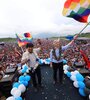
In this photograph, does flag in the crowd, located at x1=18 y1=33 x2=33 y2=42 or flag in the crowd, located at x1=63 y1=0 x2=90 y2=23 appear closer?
flag in the crowd, located at x1=63 y1=0 x2=90 y2=23

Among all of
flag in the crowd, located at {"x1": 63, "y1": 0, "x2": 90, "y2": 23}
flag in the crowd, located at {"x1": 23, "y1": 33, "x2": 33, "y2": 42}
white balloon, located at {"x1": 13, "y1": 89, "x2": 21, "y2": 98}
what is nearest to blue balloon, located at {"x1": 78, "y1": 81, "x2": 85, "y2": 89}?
white balloon, located at {"x1": 13, "y1": 89, "x2": 21, "y2": 98}

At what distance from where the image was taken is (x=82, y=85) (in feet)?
18.2

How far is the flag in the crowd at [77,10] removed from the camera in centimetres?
615

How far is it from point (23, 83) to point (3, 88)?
0.62 m

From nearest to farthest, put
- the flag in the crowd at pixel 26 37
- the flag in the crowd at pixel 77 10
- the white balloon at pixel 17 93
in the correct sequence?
the white balloon at pixel 17 93, the flag in the crowd at pixel 77 10, the flag in the crowd at pixel 26 37

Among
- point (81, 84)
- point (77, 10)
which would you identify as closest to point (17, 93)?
point (81, 84)

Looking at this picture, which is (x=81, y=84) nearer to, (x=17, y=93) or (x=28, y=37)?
(x=17, y=93)

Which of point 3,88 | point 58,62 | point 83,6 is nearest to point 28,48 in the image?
point 58,62

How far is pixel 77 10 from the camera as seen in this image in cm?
636

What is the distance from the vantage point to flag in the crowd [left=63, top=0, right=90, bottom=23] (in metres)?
6.15

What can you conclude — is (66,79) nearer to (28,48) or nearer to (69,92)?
(69,92)

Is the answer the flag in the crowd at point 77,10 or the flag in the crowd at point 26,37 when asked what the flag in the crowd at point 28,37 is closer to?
the flag in the crowd at point 26,37

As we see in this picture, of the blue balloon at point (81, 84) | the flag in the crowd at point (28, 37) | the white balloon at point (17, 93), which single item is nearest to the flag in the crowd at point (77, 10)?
the blue balloon at point (81, 84)

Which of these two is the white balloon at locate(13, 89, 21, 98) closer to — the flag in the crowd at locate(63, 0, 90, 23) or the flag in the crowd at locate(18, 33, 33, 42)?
the flag in the crowd at locate(63, 0, 90, 23)
